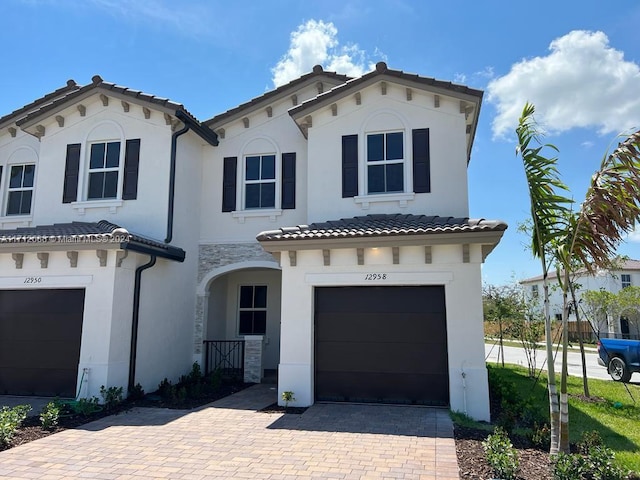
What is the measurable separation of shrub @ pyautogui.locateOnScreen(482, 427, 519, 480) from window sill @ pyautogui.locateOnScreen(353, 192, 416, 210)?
21.3 feet

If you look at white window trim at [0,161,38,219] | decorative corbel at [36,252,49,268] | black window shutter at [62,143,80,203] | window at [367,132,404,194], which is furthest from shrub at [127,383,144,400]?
window at [367,132,404,194]

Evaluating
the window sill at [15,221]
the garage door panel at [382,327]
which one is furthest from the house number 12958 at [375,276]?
the window sill at [15,221]

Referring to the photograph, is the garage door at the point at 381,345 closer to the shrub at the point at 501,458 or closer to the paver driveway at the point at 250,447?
the paver driveway at the point at 250,447

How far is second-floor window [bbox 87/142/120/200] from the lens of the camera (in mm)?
13312

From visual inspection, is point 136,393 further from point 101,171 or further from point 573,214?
point 573,214

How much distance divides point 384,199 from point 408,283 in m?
2.81

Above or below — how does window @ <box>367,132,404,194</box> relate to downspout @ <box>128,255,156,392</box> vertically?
above

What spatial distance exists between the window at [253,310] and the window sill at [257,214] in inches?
116

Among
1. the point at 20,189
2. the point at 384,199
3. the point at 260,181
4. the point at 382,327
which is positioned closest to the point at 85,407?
the point at 382,327

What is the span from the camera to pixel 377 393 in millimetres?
10094

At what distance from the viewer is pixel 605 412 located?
10359 millimetres

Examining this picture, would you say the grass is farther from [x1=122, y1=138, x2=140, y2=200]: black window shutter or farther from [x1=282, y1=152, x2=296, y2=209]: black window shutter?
[x1=122, y1=138, x2=140, y2=200]: black window shutter

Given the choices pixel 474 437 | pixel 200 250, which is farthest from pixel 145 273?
pixel 474 437

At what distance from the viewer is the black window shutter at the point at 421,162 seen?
1183 centimetres
